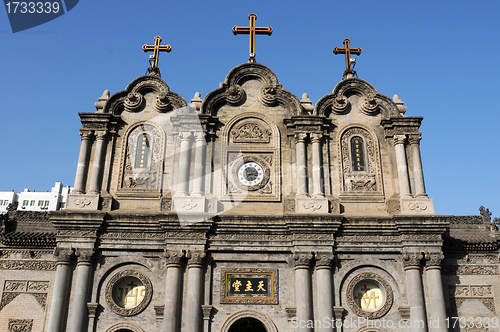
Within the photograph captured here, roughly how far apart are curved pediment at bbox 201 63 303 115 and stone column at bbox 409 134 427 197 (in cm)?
510

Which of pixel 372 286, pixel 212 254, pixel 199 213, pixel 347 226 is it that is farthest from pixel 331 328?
pixel 199 213

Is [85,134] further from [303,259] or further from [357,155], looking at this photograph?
[357,155]

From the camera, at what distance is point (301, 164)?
21156mm

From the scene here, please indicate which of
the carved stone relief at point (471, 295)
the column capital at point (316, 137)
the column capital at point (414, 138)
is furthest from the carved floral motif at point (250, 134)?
the carved stone relief at point (471, 295)

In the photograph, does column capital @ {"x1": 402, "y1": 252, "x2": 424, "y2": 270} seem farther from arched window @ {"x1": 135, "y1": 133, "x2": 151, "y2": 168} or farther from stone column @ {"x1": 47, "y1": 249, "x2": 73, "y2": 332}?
stone column @ {"x1": 47, "y1": 249, "x2": 73, "y2": 332}

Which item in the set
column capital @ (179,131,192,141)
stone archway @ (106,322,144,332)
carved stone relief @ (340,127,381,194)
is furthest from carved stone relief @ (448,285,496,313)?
column capital @ (179,131,192,141)

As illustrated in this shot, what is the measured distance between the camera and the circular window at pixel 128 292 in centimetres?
1900

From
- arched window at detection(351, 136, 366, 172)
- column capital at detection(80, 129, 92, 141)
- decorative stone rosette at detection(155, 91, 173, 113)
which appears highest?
decorative stone rosette at detection(155, 91, 173, 113)

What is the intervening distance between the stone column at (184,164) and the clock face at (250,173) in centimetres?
225

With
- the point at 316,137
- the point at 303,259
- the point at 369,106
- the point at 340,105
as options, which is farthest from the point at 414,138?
the point at 303,259

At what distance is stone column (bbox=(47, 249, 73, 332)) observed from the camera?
1838 centimetres

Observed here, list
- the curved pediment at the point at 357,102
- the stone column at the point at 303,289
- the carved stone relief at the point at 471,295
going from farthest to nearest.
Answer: the curved pediment at the point at 357,102
the carved stone relief at the point at 471,295
the stone column at the point at 303,289

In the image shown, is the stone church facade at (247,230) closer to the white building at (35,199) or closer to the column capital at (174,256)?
the column capital at (174,256)

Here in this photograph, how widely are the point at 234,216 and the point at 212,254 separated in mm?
1725
